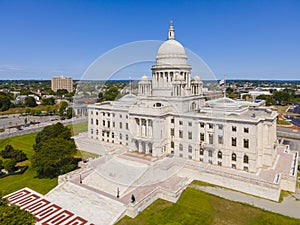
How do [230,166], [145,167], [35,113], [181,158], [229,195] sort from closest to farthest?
1. [229,195]
2. [145,167]
3. [230,166]
4. [181,158]
5. [35,113]

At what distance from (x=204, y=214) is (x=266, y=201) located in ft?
28.4

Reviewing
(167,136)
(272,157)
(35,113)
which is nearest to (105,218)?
(167,136)

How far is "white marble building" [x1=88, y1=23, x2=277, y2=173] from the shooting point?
34219 millimetres

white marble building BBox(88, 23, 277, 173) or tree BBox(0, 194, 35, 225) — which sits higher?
white marble building BBox(88, 23, 277, 173)

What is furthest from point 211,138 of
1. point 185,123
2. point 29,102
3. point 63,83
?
point 63,83

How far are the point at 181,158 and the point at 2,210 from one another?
26.7 meters

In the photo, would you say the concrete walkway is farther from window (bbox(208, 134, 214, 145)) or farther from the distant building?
the distant building

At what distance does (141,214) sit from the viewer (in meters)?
26.0

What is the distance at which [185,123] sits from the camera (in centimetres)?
3822

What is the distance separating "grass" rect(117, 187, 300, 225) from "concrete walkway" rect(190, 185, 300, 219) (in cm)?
108

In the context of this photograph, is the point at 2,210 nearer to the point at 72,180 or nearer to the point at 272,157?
the point at 72,180

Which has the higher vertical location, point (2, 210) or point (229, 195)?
point (2, 210)

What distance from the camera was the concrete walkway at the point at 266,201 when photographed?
26.6 m

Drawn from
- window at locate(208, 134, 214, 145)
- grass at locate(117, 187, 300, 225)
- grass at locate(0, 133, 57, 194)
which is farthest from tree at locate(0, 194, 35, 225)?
window at locate(208, 134, 214, 145)
